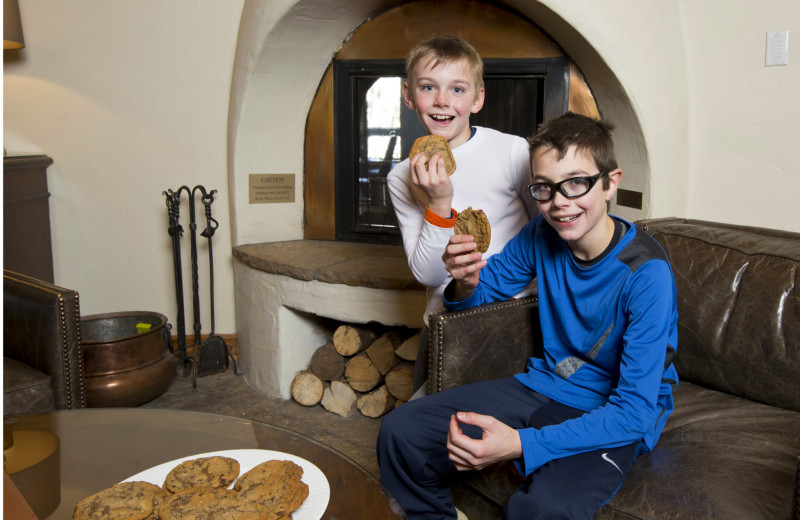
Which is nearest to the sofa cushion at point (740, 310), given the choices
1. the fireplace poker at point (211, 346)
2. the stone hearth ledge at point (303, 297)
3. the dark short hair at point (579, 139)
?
the dark short hair at point (579, 139)

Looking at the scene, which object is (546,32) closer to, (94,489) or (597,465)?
(597,465)

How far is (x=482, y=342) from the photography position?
66.1 inches

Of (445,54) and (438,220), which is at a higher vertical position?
(445,54)

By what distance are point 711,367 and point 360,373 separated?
1.53 meters

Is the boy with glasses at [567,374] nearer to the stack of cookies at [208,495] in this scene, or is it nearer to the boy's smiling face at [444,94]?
the boy's smiling face at [444,94]

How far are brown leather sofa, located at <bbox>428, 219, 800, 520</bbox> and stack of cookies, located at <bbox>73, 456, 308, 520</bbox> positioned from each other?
21.5 inches

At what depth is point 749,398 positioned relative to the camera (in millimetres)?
1674

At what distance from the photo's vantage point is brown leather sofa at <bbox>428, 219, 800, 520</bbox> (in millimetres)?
1296

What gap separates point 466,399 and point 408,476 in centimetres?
22

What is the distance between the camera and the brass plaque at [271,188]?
312 cm

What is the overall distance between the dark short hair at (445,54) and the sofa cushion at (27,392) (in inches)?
55.7

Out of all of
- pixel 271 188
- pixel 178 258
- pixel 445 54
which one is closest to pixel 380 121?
pixel 271 188

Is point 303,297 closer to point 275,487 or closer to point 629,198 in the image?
point 629,198

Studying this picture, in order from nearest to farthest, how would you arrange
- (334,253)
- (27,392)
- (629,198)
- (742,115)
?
(27,392) < (742,115) < (629,198) < (334,253)
